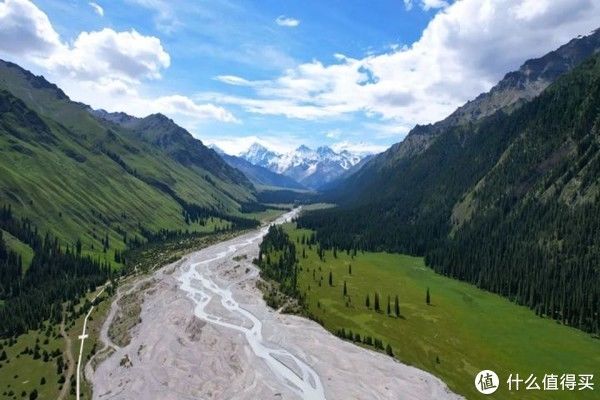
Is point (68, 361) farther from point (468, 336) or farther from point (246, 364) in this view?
point (468, 336)

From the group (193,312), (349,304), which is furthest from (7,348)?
(349,304)

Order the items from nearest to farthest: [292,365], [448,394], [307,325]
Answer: [448,394] < [292,365] < [307,325]

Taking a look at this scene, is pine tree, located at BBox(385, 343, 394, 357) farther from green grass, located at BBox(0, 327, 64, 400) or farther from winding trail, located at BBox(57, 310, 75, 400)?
green grass, located at BBox(0, 327, 64, 400)

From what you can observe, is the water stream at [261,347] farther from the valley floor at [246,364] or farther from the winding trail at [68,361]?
the winding trail at [68,361]

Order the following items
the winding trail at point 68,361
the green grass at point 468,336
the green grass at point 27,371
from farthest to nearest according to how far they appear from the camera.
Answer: the green grass at point 468,336, the green grass at point 27,371, the winding trail at point 68,361

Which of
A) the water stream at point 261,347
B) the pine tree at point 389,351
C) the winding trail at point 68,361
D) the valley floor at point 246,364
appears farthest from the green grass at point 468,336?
the winding trail at point 68,361

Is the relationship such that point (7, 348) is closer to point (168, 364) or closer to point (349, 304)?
point (168, 364)

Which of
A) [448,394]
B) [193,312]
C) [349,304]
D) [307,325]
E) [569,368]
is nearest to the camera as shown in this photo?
[448,394]
